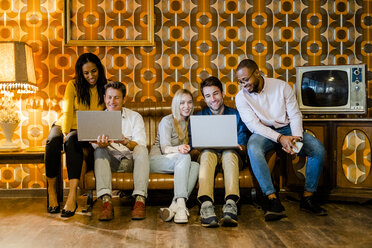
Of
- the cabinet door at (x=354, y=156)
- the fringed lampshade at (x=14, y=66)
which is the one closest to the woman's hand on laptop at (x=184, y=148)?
the cabinet door at (x=354, y=156)

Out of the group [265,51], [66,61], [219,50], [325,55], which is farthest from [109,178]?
[325,55]

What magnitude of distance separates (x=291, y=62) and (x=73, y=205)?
2233 mm

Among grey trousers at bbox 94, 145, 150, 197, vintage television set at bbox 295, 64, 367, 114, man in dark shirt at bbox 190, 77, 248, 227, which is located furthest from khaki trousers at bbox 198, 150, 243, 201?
vintage television set at bbox 295, 64, 367, 114

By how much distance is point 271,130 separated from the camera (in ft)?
7.98

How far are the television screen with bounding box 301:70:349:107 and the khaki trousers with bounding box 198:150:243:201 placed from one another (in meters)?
0.93

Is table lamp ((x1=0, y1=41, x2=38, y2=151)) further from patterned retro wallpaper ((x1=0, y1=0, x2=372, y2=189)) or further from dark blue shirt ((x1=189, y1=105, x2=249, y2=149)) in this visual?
dark blue shirt ((x1=189, y1=105, x2=249, y2=149))

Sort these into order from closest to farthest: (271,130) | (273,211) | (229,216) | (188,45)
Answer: (229,216) → (273,211) → (271,130) → (188,45)

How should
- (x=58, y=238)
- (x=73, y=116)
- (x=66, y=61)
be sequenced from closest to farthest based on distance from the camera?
1. (x=58, y=238)
2. (x=73, y=116)
3. (x=66, y=61)

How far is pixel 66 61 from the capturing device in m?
3.15

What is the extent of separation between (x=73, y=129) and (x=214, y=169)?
43.9 inches

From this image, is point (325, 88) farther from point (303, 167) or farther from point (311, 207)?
point (311, 207)

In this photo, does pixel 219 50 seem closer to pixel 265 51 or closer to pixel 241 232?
pixel 265 51

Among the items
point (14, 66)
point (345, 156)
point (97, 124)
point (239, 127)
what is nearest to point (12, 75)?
point (14, 66)

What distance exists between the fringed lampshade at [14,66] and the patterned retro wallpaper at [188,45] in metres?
0.34
